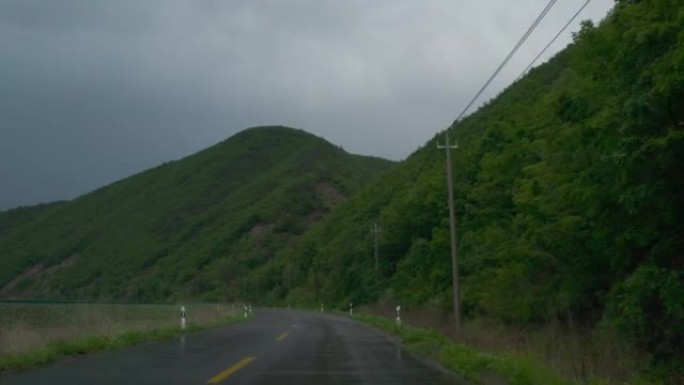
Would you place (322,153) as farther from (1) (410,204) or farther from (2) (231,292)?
(1) (410,204)

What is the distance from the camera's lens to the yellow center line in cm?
1536

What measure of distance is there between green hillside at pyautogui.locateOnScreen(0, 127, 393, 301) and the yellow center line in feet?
299

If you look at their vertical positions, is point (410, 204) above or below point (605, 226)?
above

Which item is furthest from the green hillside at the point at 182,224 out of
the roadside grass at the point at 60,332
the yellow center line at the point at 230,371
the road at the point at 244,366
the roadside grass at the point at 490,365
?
the yellow center line at the point at 230,371

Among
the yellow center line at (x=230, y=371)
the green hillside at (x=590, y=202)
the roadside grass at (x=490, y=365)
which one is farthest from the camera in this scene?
the green hillside at (x=590, y=202)

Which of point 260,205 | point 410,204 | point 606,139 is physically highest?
point 260,205

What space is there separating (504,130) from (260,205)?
9135cm

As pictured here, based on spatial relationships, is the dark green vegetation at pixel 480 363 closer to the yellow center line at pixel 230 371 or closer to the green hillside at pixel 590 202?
the green hillside at pixel 590 202

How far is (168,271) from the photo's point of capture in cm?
12912

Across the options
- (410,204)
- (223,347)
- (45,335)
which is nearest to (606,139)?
(223,347)

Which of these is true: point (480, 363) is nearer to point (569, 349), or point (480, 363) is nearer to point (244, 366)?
point (244, 366)

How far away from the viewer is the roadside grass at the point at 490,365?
1309cm

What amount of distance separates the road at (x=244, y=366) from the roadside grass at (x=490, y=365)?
0.45m

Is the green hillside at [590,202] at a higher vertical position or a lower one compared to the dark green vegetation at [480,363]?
higher
